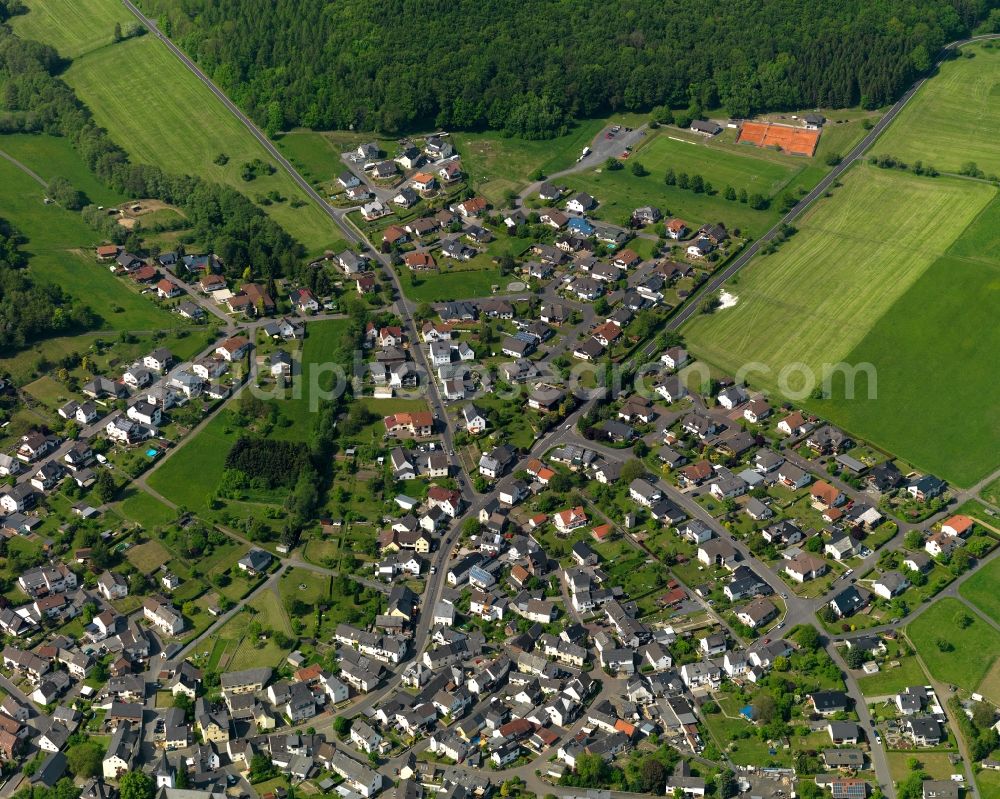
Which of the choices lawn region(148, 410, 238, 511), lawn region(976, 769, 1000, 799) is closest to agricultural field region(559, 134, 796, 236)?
lawn region(148, 410, 238, 511)

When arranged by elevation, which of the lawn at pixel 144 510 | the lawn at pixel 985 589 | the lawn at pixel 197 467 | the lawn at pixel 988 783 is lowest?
the lawn at pixel 144 510

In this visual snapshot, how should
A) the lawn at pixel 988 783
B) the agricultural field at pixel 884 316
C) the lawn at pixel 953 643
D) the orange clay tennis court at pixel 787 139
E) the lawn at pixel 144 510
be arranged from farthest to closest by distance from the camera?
the orange clay tennis court at pixel 787 139
the agricultural field at pixel 884 316
the lawn at pixel 144 510
the lawn at pixel 953 643
the lawn at pixel 988 783

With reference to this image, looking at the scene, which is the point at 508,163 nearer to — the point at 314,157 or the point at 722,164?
the point at 314,157

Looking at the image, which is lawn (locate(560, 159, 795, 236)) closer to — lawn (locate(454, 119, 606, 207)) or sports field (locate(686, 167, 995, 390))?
lawn (locate(454, 119, 606, 207))

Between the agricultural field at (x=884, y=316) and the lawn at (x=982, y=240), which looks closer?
the agricultural field at (x=884, y=316)

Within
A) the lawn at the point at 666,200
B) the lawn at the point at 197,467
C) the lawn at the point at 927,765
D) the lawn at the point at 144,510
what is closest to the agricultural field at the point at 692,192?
the lawn at the point at 666,200

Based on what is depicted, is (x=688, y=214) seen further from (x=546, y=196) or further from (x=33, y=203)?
(x=33, y=203)

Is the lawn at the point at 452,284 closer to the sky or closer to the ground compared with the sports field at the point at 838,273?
closer to the ground

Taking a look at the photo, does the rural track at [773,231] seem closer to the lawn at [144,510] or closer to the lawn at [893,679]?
the lawn at [893,679]
